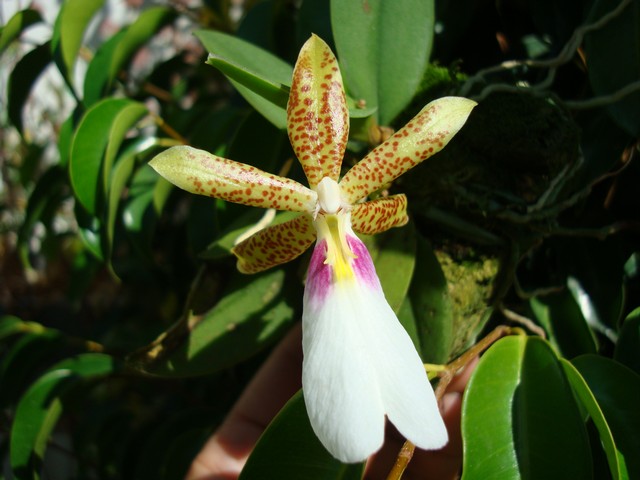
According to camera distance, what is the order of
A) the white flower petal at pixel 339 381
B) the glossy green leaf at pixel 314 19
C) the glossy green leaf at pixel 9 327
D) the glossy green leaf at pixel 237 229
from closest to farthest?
the white flower petal at pixel 339 381
the glossy green leaf at pixel 237 229
the glossy green leaf at pixel 314 19
the glossy green leaf at pixel 9 327

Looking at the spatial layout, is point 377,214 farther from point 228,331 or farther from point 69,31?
point 69,31

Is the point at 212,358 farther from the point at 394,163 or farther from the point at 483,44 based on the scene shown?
the point at 483,44

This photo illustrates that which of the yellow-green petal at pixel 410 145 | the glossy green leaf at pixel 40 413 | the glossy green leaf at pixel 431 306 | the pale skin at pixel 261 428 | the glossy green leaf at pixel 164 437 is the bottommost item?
the glossy green leaf at pixel 164 437

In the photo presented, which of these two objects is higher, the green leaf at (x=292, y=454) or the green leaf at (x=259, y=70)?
the green leaf at (x=259, y=70)

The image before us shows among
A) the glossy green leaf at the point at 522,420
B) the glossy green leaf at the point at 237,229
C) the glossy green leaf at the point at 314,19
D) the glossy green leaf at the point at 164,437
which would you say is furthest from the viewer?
the glossy green leaf at the point at 164,437

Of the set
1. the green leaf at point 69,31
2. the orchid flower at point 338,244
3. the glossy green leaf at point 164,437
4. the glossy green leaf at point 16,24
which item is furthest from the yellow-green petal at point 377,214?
the glossy green leaf at point 164,437

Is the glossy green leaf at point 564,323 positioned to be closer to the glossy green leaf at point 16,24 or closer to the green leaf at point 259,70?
the green leaf at point 259,70

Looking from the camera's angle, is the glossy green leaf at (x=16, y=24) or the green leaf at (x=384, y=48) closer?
the green leaf at (x=384, y=48)
